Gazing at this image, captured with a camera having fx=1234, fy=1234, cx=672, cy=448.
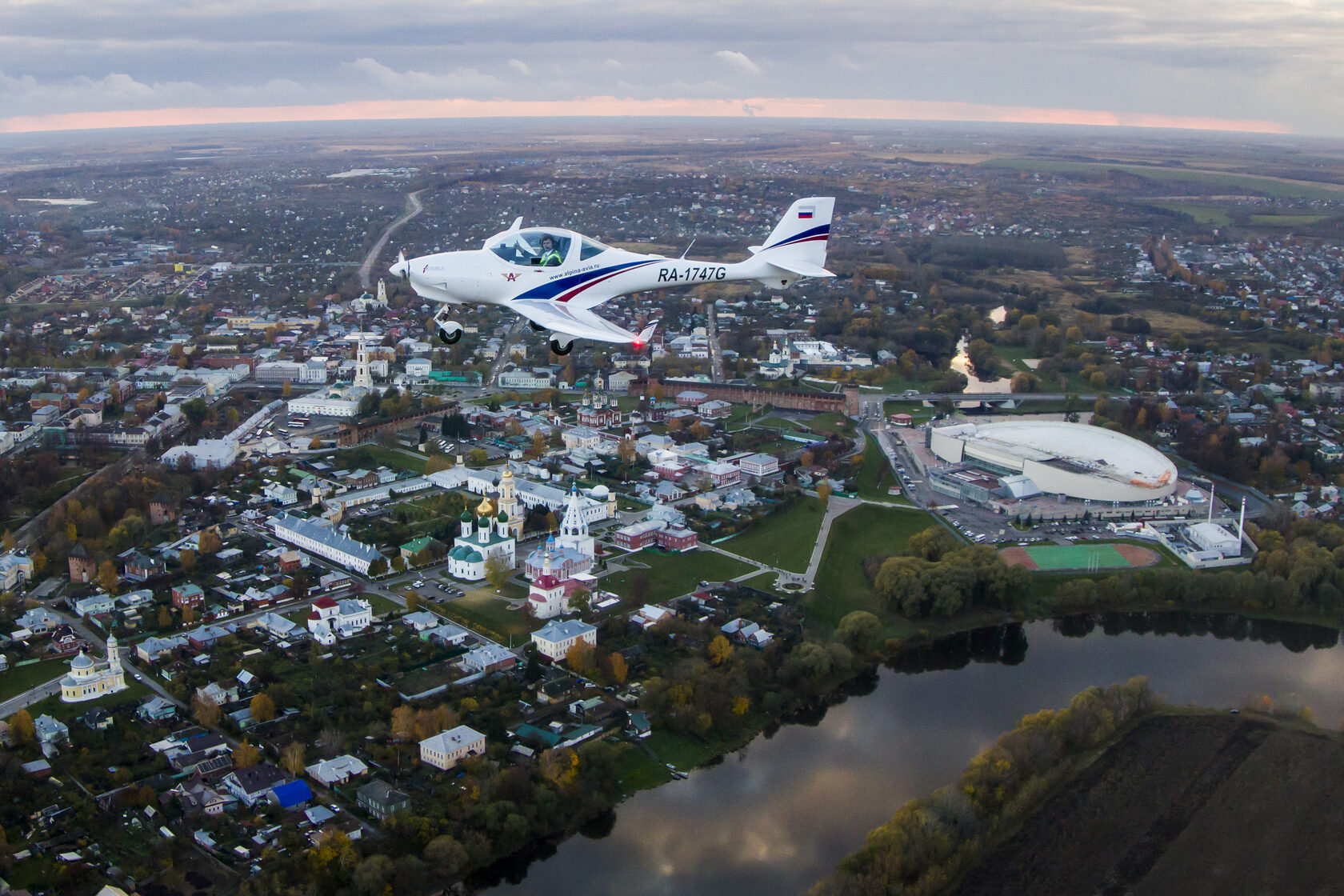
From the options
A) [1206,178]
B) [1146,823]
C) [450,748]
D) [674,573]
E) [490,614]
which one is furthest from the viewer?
[1206,178]

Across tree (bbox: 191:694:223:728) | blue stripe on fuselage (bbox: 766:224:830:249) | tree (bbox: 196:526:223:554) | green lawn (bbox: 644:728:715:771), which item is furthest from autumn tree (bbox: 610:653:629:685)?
tree (bbox: 196:526:223:554)

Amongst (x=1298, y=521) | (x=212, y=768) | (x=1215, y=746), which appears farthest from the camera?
(x=1298, y=521)

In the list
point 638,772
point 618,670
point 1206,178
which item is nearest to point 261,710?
point 618,670

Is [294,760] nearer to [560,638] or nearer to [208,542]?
[560,638]

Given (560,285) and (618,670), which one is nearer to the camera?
(560,285)

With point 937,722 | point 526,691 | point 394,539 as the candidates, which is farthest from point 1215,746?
point 394,539

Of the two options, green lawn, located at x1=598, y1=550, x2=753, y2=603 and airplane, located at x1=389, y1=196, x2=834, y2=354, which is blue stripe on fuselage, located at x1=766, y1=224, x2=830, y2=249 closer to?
airplane, located at x1=389, y1=196, x2=834, y2=354

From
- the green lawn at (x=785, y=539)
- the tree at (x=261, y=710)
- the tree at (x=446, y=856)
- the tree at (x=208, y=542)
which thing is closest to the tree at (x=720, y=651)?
the green lawn at (x=785, y=539)

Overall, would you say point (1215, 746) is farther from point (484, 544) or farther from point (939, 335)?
point (939, 335)
